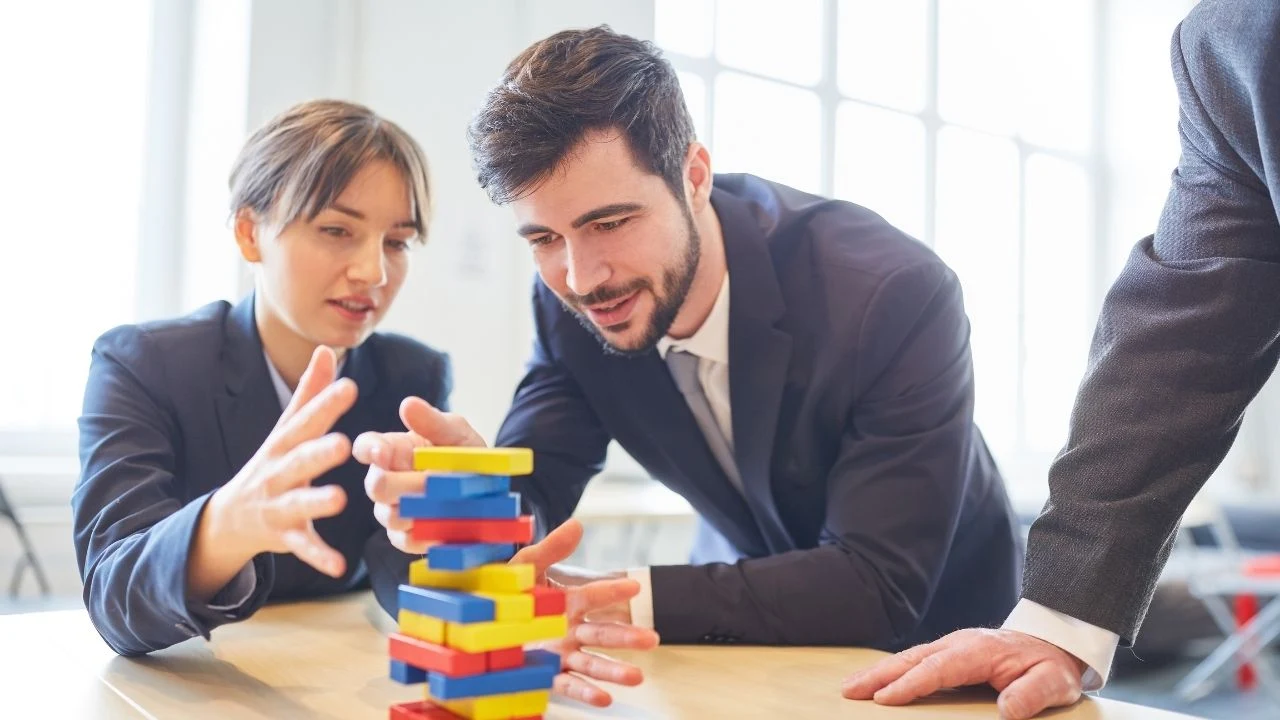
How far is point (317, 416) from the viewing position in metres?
1.01

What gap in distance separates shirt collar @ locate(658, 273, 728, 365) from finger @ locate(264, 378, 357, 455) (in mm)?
881

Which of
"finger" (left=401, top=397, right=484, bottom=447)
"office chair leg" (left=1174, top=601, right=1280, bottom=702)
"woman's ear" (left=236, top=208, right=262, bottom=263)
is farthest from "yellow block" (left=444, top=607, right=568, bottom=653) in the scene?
"office chair leg" (left=1174, top=601, right=1280, bottom=702)

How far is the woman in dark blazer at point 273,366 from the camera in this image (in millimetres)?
1426

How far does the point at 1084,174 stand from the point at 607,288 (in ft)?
25.9

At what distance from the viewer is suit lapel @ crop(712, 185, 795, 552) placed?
1.74m

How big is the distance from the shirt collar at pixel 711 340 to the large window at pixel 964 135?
3.63 metres

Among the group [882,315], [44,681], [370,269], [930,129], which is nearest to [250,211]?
[370,269]

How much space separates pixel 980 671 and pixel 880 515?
44 cm

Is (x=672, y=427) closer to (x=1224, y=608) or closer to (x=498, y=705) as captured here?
(x=498, y=705)

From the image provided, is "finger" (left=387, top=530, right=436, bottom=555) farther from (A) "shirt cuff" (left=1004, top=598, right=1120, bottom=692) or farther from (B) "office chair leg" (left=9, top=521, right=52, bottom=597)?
(B) "office chair leg" (left=9, top=521, right=52, bottom=597)

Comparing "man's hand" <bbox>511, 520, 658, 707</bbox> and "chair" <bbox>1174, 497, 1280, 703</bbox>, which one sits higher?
"man's hand" <bbox>511, 520, 658, 707</bbox>

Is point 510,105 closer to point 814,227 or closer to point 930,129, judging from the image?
point 814,227

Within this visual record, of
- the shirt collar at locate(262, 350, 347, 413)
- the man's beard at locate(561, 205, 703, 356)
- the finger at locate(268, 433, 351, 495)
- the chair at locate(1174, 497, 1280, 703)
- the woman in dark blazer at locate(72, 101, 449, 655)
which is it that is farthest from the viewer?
the chair at locate(1174, 497, 1280, 703)

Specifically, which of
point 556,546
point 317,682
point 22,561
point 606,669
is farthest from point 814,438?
point 22,561
